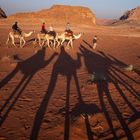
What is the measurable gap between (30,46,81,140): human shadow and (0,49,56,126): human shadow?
905 mm

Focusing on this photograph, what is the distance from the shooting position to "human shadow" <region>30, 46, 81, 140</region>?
327 inches

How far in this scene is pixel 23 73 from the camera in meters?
15.2

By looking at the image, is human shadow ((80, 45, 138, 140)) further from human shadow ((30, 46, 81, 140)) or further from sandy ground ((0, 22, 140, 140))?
human shadow ((30, 46, 81, 140))

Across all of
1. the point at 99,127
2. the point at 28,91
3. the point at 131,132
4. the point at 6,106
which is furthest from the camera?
the point at 28,91

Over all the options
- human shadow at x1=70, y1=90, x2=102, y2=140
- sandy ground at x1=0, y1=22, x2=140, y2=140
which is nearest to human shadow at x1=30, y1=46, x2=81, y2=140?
sandy ground at x1=0, y1=22, x2=140, y2=140

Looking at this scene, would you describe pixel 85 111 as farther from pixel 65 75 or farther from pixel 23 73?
pixel 23 73

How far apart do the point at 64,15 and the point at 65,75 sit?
62.4 metres

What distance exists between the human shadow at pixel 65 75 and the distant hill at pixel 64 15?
165 feet

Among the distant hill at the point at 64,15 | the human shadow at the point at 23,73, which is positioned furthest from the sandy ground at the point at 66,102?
the distant hill at the point at 64,15

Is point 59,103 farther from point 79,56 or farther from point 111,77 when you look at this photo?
point 79,56

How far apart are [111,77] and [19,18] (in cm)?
6147

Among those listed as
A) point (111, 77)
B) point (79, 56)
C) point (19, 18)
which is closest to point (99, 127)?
point (111, 77)

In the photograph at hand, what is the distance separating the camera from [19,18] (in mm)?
73688

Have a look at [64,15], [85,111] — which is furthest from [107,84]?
[64,15]
